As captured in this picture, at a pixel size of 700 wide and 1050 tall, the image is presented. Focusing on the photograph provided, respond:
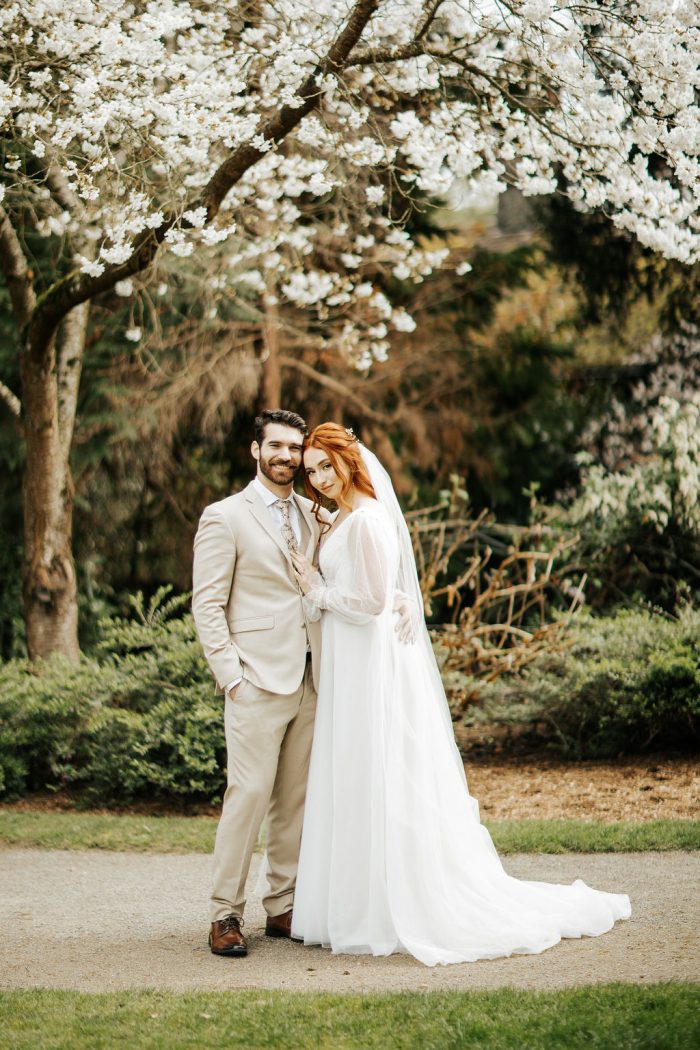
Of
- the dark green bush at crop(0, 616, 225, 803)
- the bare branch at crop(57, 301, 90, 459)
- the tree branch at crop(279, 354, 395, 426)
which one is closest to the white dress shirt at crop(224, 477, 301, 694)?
the dark green bush at crop(0, 616, 225, 803)

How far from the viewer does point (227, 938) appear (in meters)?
4.63

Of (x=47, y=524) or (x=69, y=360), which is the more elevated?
(x=69, y=360)

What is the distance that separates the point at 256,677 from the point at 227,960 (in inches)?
43.4

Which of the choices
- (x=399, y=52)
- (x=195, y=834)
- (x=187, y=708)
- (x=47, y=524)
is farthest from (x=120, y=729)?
(x=399, y=52)

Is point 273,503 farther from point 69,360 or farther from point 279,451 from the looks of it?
point 69,360

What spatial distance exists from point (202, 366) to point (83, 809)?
18.0 feet

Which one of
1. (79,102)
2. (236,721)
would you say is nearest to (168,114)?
(79,102)

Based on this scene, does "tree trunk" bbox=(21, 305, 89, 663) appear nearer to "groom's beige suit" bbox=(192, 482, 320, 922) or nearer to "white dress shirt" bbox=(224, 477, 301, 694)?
"white dress shirt" bbox=(224, 477, 301, 694)

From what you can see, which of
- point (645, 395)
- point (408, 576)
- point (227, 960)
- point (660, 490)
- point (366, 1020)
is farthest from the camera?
point (645, 395)

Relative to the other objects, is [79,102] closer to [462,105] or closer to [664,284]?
[462,105]

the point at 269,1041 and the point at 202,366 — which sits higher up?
the point at 202,366

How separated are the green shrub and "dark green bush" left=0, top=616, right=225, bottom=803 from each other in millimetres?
2286

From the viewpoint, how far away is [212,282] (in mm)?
9961

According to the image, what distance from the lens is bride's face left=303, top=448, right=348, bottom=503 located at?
16.2 feet
